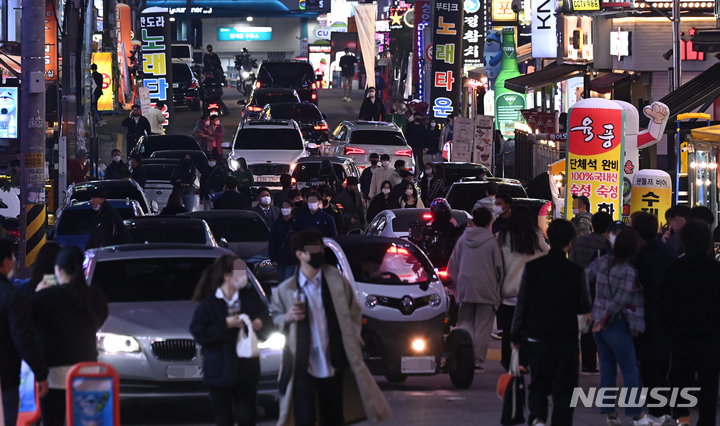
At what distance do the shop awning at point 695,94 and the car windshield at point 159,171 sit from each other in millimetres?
10642

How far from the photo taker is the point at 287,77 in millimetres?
45094

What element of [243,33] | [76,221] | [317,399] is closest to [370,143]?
[76,221]

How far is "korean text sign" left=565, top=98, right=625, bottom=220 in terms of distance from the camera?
1811 centimetres

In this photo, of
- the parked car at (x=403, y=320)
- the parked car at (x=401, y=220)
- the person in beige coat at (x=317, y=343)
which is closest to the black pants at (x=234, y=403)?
the person in beige coat at (x=317, y=343)

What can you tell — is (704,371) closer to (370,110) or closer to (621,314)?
(621,314)

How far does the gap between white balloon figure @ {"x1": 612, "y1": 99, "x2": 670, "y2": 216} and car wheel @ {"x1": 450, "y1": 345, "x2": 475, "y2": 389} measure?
8.48 meters

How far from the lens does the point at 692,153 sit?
19.5 metres

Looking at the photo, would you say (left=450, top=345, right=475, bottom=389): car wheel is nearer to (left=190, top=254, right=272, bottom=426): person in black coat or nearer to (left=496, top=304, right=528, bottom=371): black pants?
(left=496, top=304, right=528, bottom=371): black pants

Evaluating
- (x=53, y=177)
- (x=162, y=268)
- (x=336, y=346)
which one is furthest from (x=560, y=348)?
(x=53, y=177)

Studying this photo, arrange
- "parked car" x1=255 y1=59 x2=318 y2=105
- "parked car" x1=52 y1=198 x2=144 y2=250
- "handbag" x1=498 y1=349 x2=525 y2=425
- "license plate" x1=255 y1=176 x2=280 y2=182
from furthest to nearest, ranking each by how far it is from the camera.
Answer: "parked car" x1=255 y1=59 x2=318 y2=105 < "license plate" x1=255 y1=176 x2=280 y2=182 < "parked car" x1=52 y1=198 x2=144 y2=250 < "handbag" x1=498 y1=349 x2=525 y2=425

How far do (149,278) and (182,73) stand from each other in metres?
42.0

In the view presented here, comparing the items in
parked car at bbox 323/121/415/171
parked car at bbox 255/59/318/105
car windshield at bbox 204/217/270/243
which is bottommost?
car windshield at bbox 204/217/270/243

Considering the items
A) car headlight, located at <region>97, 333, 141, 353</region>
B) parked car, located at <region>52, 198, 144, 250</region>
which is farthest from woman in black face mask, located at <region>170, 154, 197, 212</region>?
car headlight, located at <region>97, 333, 141, 353</region>

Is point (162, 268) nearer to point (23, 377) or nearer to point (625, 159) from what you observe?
point (23, 377)
